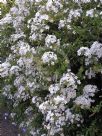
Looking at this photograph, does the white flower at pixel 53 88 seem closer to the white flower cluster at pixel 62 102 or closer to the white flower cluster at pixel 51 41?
the white flower cluster at pixel 62 102

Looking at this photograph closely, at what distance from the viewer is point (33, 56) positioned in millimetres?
3318

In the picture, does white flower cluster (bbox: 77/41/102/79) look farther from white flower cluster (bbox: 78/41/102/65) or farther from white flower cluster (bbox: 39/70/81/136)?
white flower cluster (bbox: 39/70/81/136)

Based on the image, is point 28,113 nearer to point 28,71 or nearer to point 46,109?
point 28,71

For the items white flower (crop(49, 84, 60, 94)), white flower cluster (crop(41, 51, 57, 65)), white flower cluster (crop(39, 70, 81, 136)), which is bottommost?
white flower cluster (crop(39, 70, 81, 136))

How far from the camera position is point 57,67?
316cm

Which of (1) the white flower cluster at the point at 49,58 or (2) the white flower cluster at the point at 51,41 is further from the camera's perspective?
(2) the white flower cluster at the point at 51,41

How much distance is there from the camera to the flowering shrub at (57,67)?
9.92ft

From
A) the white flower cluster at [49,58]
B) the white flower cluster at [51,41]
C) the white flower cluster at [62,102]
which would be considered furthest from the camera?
the white flower cluster at [51,41]

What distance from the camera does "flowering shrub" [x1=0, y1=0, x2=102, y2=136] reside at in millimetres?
3023

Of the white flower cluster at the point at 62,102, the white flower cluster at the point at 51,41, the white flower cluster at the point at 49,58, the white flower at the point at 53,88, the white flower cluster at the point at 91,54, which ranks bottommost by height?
the white flower cluster at the point at 62,102

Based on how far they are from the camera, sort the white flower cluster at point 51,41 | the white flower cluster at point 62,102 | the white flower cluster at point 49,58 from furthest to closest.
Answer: the white flower cluster at point 51,41, the white flower cluster at point 49,58, the white flower cluster at point 62,102

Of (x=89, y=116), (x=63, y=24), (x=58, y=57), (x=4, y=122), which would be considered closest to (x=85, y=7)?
(x=63, y=24)

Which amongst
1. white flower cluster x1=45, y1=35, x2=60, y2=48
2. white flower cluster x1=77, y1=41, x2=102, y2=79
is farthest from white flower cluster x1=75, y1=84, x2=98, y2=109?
white flower cluster x1=45, y1=35, x2=60, y2=48

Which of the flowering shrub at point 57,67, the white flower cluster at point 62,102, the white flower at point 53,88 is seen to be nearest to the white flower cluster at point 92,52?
the flowering shrub at point 57,67
